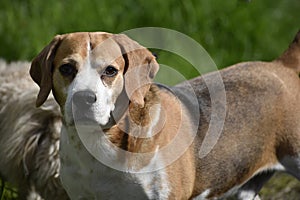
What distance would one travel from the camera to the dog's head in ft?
18.5

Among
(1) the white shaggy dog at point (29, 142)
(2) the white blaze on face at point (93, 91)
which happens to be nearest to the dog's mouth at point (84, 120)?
(2) the white blaze on face at point (93, 91)

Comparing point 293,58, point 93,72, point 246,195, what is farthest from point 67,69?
Result: point 246,195

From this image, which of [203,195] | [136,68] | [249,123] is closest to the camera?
[136,68]

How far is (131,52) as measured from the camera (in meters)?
5.87

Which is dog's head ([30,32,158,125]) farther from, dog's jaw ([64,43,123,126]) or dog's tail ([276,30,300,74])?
dog's tail ([276,30,300,74])

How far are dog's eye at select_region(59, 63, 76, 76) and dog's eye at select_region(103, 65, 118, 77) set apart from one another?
160mm

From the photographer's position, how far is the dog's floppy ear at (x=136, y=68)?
5.84 m

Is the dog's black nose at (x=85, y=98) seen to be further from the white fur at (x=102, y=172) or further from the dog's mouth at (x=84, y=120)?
the white fur at (x=102, y=172)

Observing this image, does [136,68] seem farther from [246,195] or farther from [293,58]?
[246,195]

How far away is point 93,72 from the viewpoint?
5715 mm

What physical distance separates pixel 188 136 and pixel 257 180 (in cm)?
88

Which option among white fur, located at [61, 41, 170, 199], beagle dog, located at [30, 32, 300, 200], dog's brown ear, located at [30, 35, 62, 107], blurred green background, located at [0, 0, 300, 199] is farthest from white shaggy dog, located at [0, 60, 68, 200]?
blurred green background, located at [0, 0, 300, 199]

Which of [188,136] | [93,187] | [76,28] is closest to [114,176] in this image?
[93,187]

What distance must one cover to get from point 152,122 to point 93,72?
19.4 inches
